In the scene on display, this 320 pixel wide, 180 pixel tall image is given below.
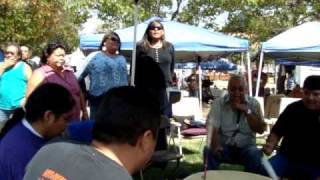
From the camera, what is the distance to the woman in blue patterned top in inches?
221

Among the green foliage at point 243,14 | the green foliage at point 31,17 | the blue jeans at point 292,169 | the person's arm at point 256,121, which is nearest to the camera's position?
the blue jeans at point 292,169

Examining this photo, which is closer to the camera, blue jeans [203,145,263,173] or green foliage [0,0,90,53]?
blue jeans [203,145,263,173]

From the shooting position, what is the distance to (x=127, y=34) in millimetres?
9391

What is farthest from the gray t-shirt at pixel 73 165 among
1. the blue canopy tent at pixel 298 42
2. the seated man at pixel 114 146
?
the blue canopy tent at pixel 298 42

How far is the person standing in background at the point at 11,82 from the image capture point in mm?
5906

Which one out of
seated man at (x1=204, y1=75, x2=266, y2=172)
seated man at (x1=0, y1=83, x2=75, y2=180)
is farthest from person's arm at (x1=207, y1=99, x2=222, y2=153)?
seated man at (x1=0, y1=83, x2=75, y2=180)

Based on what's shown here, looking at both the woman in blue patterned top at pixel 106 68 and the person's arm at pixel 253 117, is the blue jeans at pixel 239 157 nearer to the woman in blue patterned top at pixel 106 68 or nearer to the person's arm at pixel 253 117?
the person's arm at pixel 253 117

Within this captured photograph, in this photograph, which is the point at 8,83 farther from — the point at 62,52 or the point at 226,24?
the point at 226,24

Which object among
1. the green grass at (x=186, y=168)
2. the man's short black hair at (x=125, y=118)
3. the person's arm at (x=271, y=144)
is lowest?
the green grass at (x=186, y=168)

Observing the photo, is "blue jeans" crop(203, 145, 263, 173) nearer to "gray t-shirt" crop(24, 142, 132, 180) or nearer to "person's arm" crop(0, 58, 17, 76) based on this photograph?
"person's arm" crop(0, 58, 17, 76)

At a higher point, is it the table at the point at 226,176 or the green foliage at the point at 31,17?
the green foliage at the point at 31,17

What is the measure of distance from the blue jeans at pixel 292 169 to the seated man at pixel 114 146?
2.98 m

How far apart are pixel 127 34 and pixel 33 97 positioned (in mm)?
6855

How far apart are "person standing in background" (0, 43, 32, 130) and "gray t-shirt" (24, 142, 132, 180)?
4342 millimetres
